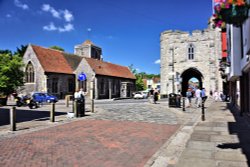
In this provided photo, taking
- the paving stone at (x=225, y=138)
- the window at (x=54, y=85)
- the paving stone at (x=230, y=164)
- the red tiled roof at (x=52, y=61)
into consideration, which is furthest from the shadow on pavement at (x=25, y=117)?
the window at (x=54, y=85)

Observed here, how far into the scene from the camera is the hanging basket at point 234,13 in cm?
459

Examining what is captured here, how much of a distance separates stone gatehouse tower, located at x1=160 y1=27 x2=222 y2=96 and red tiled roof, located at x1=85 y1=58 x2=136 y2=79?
1187cm

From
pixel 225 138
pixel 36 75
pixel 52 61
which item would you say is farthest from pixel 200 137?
pixel 52 61

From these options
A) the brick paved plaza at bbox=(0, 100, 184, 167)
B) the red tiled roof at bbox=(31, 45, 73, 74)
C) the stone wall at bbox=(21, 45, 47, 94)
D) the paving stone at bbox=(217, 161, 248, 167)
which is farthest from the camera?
the red tiled roof at bbox=(31, 45, 73, 74)

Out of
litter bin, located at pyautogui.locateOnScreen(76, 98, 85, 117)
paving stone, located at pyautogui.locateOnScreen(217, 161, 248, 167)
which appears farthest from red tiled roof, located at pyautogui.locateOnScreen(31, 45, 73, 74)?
paving stone, located at pyautogui.locateOnScreen(217, 161, 248, 167)

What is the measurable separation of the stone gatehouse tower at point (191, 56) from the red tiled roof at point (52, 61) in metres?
18.3

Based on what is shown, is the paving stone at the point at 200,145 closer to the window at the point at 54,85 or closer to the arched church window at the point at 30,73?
the window at the point at 54,85

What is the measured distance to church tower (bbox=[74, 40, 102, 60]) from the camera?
7125 cm

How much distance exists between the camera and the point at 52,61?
4600 cm

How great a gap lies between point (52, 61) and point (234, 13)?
4411 centimetres

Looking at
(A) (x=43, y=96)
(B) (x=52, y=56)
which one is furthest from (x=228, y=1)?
(B) (x=52, y=56)

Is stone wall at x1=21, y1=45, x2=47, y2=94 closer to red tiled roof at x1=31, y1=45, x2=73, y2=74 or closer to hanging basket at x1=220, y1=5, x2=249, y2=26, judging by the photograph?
red tiled roof at x1=31, y1=45, x2=73, y2=74

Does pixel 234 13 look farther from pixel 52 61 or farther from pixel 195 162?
pixel 52 61

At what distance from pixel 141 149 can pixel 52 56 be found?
43090 millimetres
